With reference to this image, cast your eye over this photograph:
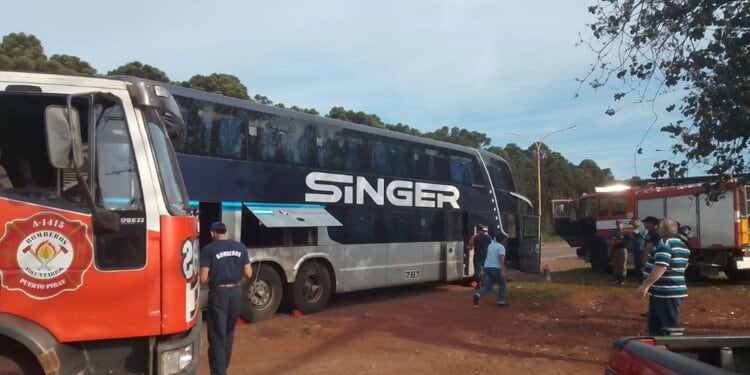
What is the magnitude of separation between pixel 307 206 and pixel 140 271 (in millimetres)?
6774

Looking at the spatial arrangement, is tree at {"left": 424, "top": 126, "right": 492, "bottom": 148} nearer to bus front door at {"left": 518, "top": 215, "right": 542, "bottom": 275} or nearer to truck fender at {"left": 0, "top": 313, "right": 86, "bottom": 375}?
bus front door at {"left": 518, "top": 215, "right": 542, "bottom": 275}

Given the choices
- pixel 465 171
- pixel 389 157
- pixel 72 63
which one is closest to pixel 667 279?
pixel 389 157

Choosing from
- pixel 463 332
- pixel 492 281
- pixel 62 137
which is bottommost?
pixel 463 332

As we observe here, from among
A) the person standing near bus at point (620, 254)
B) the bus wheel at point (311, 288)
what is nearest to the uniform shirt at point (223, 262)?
the bus wheel at point (311, 288)

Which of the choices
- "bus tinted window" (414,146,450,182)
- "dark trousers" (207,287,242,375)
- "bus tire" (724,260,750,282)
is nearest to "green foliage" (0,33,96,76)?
"bus tinted window" (414,146,450,182)

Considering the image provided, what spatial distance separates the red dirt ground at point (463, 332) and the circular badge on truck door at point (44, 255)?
3.24 m

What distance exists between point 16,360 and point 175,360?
1.02m

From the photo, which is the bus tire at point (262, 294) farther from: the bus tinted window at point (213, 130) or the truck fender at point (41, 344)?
the truck fender at point (41, 344)

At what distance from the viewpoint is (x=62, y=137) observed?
3975 mm

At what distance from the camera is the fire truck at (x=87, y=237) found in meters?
4.07

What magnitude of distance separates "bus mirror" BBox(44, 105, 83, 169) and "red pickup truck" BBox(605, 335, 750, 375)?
353cm

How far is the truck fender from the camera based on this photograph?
391 cm

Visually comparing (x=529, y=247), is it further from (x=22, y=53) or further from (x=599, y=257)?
(x=22, y=53)

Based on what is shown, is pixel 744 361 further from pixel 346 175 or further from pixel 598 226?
pixel 598 226
